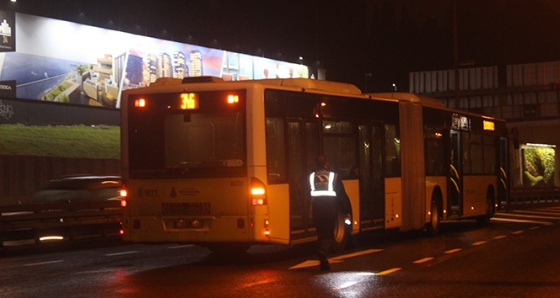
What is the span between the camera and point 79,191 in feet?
79.1

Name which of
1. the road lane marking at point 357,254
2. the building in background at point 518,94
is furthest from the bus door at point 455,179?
the building in background at point 518,94

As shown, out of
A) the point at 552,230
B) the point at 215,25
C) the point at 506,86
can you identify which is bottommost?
the point at 552,230

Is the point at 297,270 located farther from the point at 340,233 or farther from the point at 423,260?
the point at 340,233

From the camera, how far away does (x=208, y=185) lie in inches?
636

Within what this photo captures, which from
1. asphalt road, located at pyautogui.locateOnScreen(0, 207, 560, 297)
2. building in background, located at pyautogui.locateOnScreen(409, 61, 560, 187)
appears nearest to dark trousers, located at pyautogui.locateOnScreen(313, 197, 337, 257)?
asphalt road, located at pyautogui.locateOnScreen(0, 207, 560, 297)

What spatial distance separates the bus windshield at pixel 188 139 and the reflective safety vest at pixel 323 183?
1.22 metres

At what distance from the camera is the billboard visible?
142ft

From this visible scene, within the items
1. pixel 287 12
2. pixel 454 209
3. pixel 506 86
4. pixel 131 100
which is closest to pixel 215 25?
pixel 287 12

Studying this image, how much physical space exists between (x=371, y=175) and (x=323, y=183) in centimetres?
472

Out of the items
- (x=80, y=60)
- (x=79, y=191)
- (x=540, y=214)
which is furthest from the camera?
(x=80, y=60)

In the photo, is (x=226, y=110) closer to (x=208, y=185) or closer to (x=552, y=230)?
(x=208, y=185)

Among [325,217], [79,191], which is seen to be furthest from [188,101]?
[79,191]

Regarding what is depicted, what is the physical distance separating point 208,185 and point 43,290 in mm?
4008

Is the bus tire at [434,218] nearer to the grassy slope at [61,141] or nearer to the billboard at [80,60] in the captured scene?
the billboard at [80,60]
